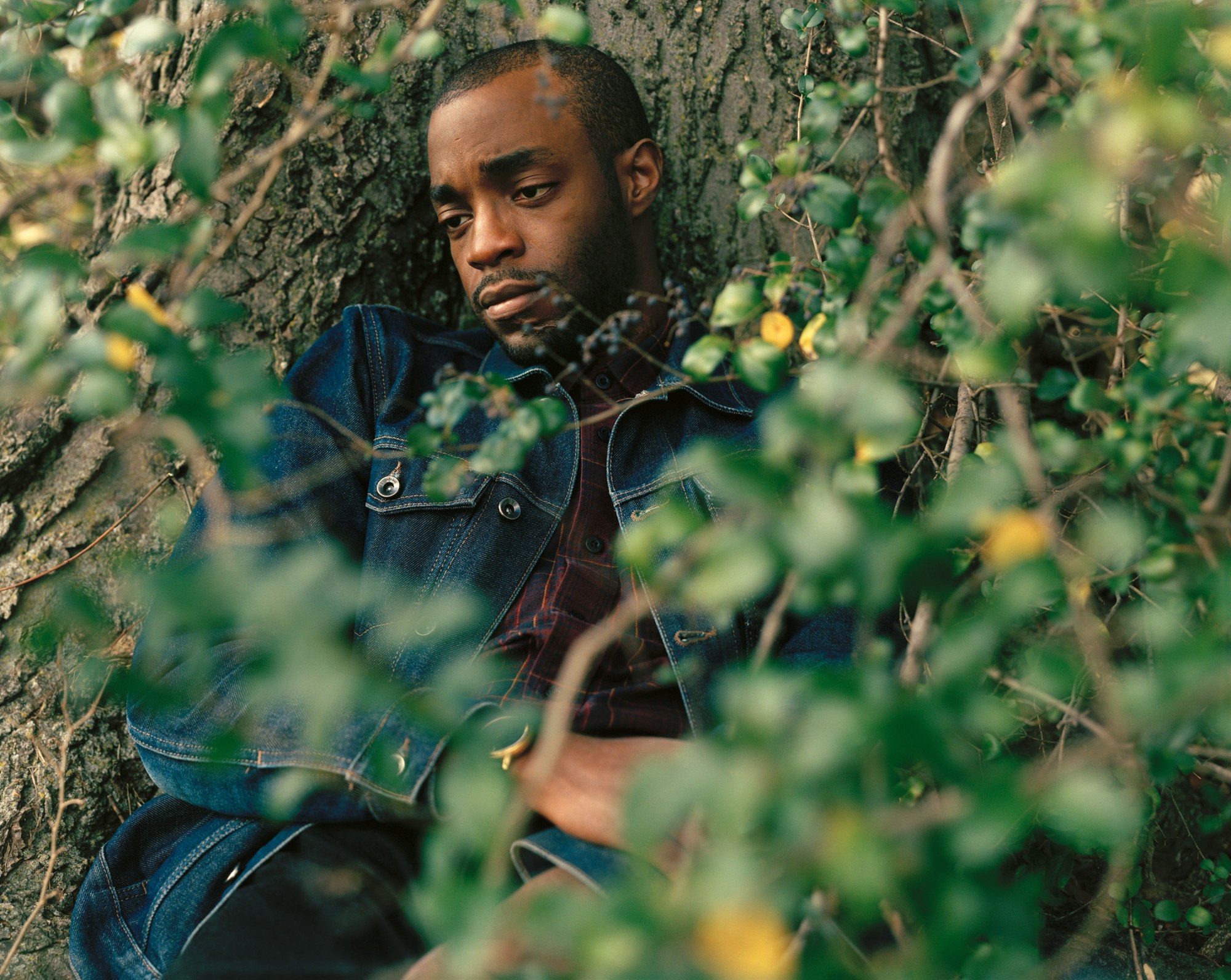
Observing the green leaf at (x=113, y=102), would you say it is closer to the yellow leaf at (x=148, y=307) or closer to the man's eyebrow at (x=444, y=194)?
the yellow leaf at (x=148, y=307)

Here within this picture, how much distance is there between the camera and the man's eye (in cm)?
198

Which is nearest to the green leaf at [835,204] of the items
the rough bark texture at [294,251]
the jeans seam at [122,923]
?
the rough bark texture at [294,251]

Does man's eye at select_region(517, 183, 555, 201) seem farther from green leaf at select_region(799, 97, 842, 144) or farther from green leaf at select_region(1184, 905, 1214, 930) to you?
green leaf at select_region(1184, 905, 1214, 930)

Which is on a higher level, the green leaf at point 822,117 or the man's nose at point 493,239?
the green leaf at point 822,117

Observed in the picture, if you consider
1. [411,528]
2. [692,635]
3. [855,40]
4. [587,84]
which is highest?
[855,40]

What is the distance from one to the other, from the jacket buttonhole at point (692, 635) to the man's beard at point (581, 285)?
62 cm

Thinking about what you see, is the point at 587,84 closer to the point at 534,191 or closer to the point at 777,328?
the point at 534,191

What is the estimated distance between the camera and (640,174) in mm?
2227

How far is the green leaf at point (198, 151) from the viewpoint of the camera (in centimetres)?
85

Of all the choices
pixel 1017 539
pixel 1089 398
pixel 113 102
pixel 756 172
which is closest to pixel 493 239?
pixel 756 172

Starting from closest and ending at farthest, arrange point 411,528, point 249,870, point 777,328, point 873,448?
point 873,448
point 777,328
point 249,870
point 411,528

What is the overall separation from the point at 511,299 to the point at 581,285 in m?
0.15

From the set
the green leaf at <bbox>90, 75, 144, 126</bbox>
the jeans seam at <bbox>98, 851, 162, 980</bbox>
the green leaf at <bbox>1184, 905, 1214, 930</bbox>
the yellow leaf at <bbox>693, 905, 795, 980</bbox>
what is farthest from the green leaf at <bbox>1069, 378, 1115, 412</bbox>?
the jeans seam at <bbox>98, 851, 162, 980</bbox>

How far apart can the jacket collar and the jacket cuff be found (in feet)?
3.15
